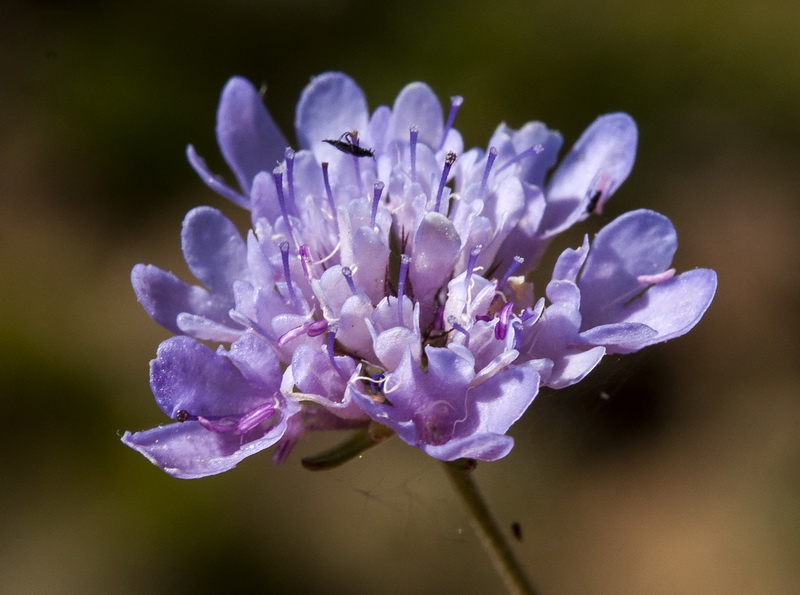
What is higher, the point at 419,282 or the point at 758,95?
the point at 419,282

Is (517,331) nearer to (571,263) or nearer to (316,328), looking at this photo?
(571,263)

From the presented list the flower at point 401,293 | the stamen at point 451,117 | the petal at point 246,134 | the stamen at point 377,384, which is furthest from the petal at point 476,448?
the petal at point 246,134

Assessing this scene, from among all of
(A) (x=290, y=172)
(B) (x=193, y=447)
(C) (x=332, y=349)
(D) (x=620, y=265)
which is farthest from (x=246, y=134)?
(D) (x=620, y=265)

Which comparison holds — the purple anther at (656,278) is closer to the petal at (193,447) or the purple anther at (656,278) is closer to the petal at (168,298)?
the petal at (193,447)

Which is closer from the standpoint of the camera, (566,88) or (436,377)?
(436,377)

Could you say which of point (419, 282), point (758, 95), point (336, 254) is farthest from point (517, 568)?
point (758, 95)

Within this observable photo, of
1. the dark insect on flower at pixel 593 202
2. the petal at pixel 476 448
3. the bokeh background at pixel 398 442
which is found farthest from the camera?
the bokeh background at pixel 398 442

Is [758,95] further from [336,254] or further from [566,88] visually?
[336,254]
